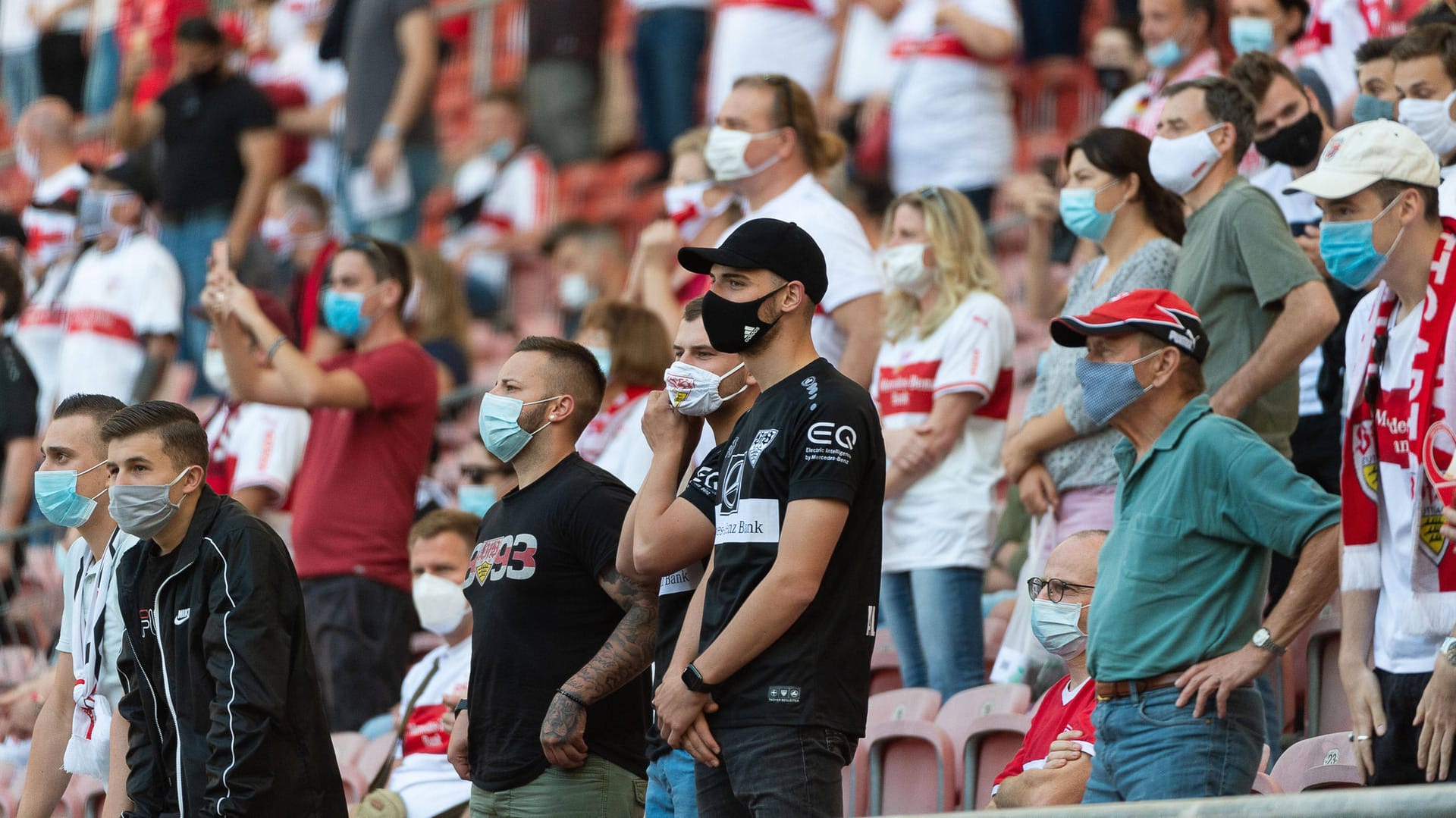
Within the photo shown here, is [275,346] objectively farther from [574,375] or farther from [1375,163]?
[1375,163]

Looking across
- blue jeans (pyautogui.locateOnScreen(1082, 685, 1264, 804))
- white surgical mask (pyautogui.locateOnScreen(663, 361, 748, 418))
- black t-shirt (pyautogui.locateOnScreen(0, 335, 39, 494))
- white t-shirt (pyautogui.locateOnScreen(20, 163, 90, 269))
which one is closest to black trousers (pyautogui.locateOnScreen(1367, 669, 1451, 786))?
blue jeans (pyautogui.locateOnScreen(1082, 685, 1264, 804))

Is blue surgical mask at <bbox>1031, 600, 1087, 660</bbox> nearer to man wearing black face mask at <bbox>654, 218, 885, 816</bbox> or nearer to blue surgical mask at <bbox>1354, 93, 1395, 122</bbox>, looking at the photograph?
man wearing black face mask at <bbox>654, 218, 885, 816</bbox>

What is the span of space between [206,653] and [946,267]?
2.96 m

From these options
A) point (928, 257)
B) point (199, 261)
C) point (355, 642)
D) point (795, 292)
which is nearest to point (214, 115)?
point (199, 261)

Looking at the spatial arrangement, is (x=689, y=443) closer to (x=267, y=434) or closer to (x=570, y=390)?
(x=570, y=390)

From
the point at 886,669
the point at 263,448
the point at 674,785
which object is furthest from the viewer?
the point at 263,448

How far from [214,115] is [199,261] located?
847 millimetres

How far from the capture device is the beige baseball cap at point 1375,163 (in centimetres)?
470

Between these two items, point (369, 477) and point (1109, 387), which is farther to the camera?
point (369, 477)

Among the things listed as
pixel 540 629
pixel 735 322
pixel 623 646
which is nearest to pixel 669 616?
pixel 623 646

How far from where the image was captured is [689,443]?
5117 mm

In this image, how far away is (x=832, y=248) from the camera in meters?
6.88

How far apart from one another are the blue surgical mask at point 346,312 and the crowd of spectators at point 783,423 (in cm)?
2

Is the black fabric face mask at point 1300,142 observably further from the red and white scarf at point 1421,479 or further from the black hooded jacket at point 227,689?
the black hooded jacket at point 227,689
